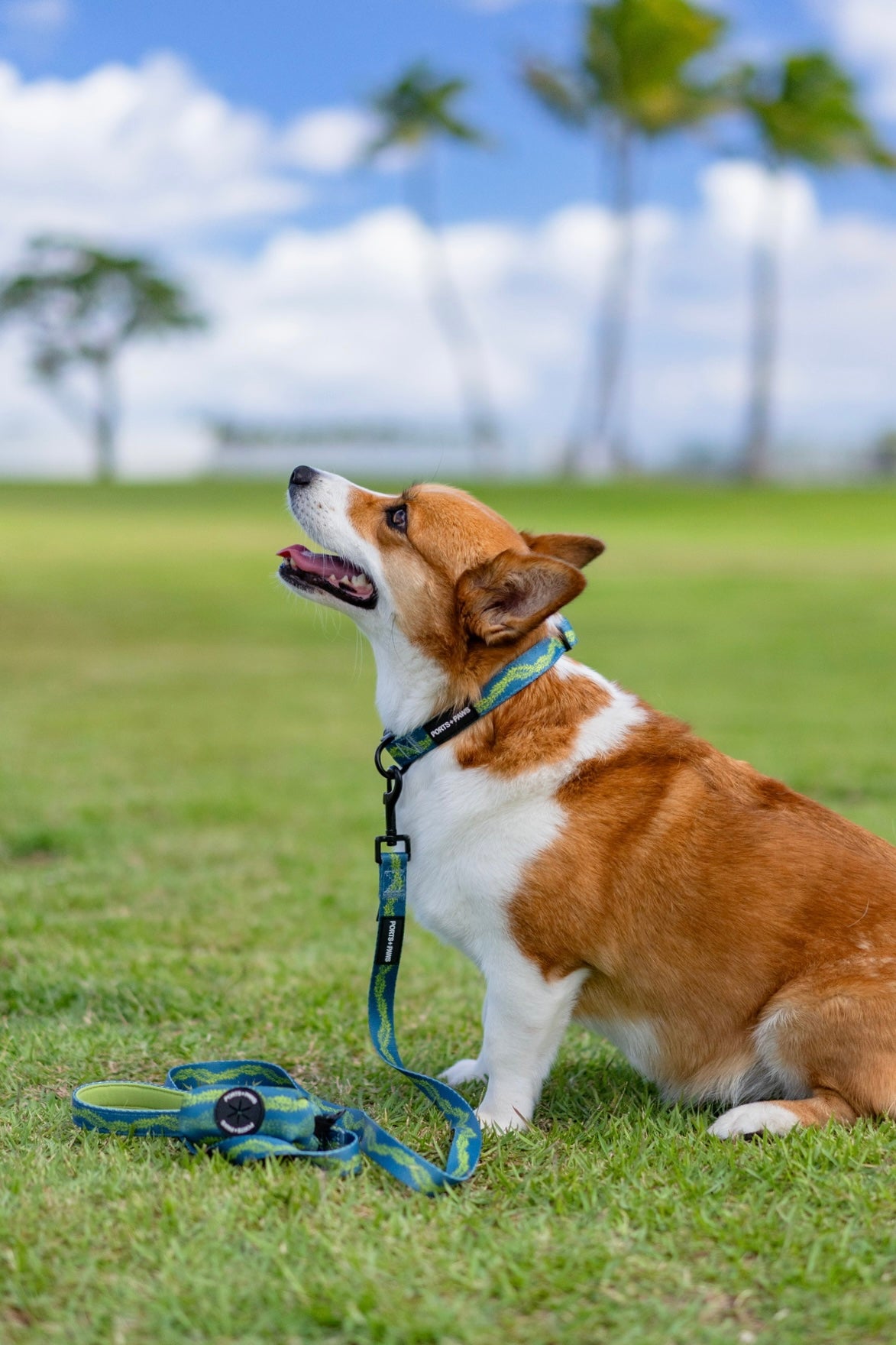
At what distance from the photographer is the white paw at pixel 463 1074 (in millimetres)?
3568

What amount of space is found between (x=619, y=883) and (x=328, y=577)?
111 cm

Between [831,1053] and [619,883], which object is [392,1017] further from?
[831,1053]

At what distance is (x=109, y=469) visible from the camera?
61.0 meters

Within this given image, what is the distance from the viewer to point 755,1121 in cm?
301

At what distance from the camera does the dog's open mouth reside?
11.4 feet

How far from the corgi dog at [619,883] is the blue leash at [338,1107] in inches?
1.7

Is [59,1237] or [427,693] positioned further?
[427,693]

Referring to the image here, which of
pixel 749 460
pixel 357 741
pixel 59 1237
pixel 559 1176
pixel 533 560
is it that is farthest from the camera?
pixel 749 460

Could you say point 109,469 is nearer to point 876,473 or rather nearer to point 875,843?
point 876,473

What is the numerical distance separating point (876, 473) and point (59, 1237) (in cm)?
5446

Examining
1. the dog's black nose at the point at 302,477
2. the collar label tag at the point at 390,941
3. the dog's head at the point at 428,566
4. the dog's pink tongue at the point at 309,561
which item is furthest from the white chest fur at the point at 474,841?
the dog's black nose at the point at 302,477

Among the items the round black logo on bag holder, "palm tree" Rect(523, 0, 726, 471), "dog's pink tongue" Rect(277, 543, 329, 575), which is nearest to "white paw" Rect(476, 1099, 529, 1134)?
the round black logo on bag holder

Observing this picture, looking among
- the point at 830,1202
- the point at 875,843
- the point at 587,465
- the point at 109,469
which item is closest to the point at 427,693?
the point at 875,843

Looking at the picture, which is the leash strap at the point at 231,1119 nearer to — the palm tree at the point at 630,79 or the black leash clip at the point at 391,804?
the black leash clip at the point at 391,804
